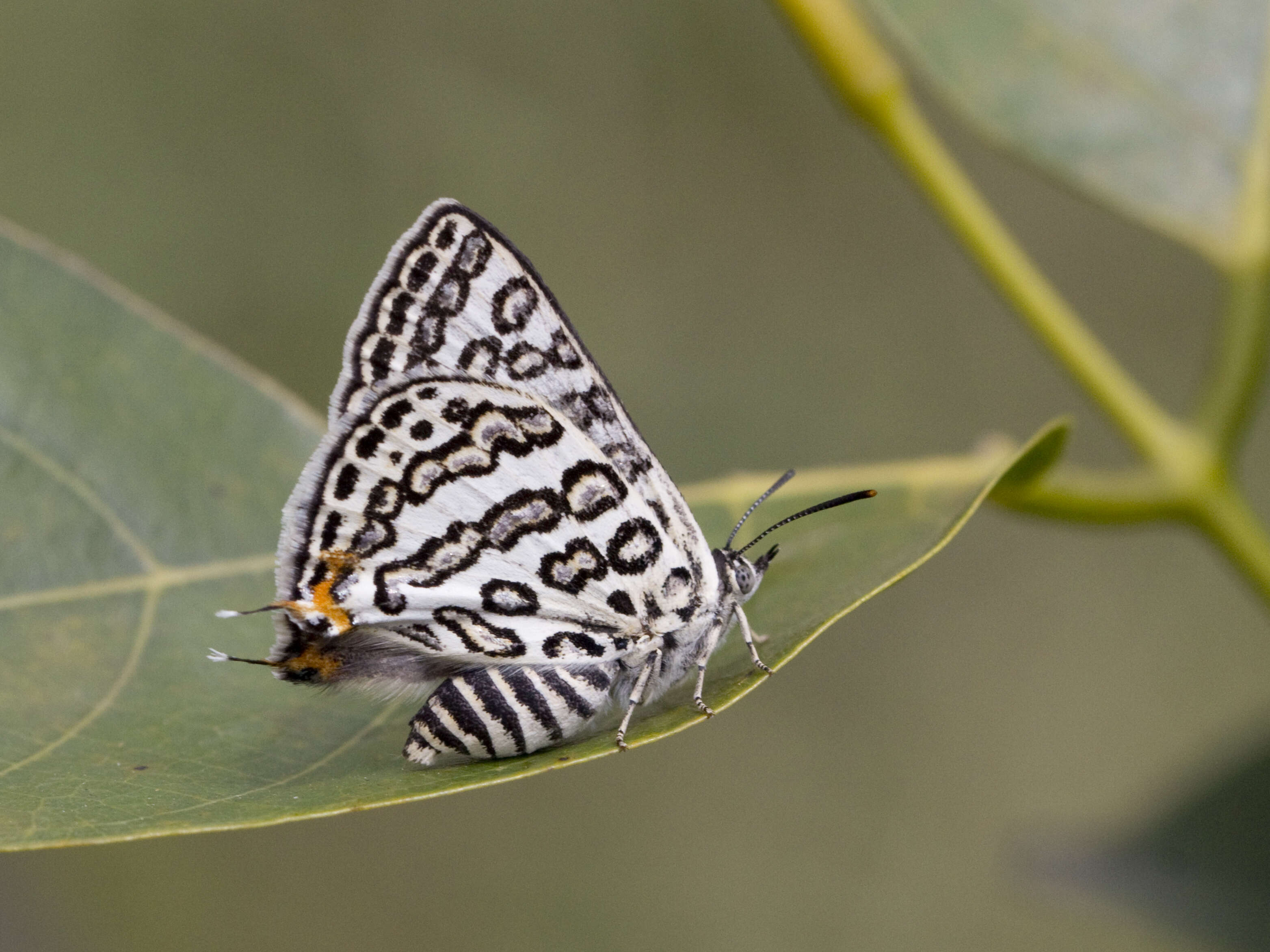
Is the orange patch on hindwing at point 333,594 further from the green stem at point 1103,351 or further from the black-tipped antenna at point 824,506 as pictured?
the green stem at point 1103,351

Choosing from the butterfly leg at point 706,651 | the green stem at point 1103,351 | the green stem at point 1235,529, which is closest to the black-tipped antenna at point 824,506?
the butterfly leg at point 706,651

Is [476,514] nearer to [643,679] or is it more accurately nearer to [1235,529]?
[643,679]

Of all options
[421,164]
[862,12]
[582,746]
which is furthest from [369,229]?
[582,746]

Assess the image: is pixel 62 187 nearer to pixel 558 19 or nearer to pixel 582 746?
pixel 558 19

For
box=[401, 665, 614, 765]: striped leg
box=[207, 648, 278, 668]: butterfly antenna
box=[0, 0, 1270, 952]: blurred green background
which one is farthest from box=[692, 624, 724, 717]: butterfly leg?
box=[0, 0, 1270, 952]: blurred green background

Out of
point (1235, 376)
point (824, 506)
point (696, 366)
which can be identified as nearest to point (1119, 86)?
point (1235, 376)

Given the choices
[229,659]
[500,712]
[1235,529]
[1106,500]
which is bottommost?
[1235,529]

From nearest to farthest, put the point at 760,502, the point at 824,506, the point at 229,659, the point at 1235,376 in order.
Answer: the point at 229,659 → the point at 1235,376 → the point at 824,506 → the point at 760,502
